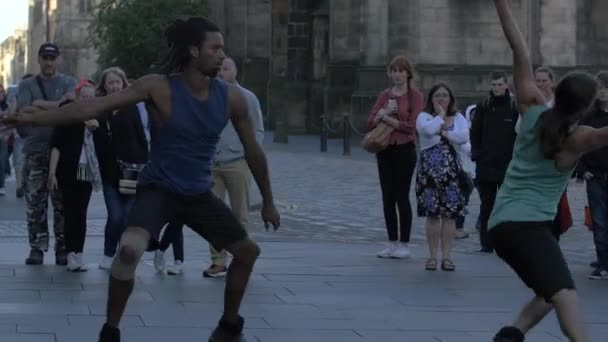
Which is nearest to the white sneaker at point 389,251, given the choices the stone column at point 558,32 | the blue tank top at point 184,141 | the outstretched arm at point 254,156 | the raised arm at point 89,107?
the outstretched arm at point 254,156

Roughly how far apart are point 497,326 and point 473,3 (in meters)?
31.0

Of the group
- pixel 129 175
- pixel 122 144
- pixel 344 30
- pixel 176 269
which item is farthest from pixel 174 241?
pixel 344 30

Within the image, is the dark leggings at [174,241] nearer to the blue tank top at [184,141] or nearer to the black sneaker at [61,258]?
the black sneaker at [61,258]

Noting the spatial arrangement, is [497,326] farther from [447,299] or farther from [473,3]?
[473,3]

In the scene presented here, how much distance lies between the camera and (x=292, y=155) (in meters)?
36.0

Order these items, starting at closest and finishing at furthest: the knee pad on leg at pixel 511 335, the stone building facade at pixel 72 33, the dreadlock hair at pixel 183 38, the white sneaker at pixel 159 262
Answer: the knee pad on leg at pixel 511 335
the dreadlock hair at pixel 183 38
the white sneaker at pixel 159 262
the stone building facade at pixel 72 33

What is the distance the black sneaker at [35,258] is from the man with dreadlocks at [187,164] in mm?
4867

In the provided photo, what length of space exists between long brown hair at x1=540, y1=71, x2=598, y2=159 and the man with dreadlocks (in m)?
1.83

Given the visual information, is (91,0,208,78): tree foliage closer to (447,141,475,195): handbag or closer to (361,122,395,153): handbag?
(361,122,395,153): handbag

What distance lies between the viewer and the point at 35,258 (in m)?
13.5

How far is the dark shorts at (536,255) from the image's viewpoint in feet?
25.5

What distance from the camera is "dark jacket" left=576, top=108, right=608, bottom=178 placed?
13.2 m

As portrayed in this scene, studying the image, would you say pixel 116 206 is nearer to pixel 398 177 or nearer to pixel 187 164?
pixel 398 177

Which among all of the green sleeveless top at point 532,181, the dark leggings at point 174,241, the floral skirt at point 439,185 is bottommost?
the dark leggings at point 174,241
